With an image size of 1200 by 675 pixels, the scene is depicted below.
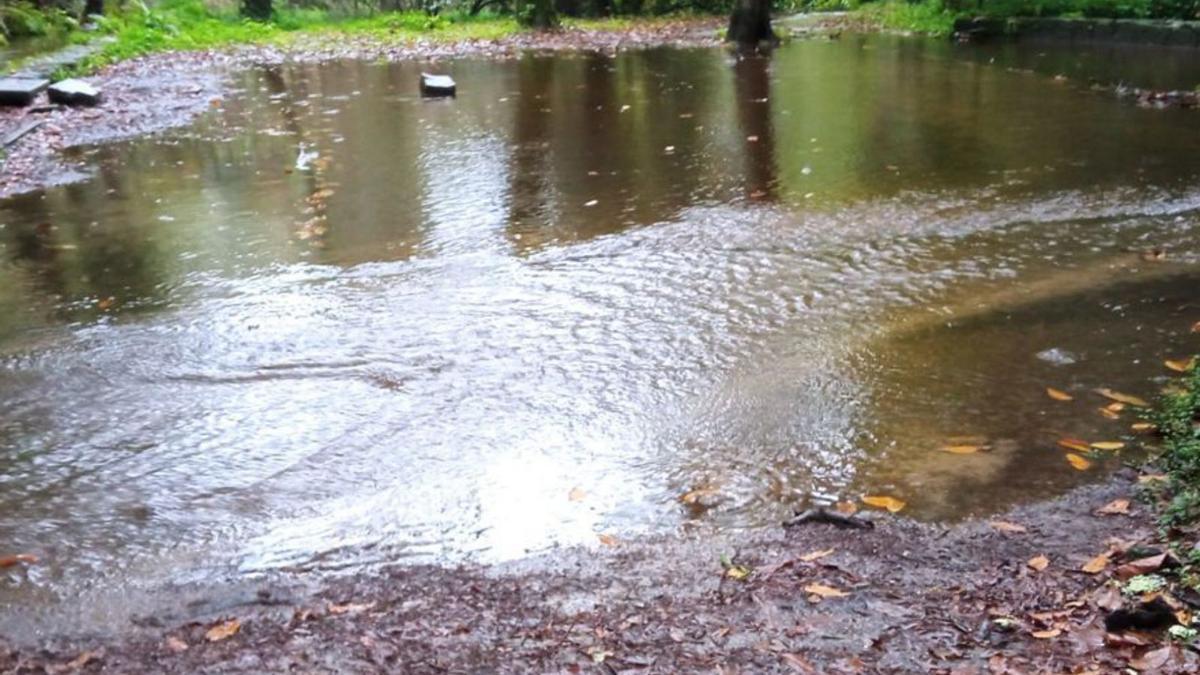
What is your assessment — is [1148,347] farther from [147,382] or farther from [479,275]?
[147,382]

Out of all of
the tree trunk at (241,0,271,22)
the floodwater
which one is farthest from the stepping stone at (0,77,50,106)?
the tree trunk at (241,0,271,22)

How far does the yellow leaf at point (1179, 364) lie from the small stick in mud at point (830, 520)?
7.04 feet

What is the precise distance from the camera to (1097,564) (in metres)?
3.31

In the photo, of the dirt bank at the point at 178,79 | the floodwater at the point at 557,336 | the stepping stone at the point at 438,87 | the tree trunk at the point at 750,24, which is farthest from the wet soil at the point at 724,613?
the tree trunk at the point at 750,24

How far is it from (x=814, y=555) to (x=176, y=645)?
2.13 meters

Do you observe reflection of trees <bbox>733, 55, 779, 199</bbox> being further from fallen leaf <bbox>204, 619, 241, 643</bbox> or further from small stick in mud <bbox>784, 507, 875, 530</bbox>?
fallen leaf <bbox>204, 619, 241, 643</bbox>

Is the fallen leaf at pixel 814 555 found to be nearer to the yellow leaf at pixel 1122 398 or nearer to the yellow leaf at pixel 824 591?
the yellow leaf at pixel 824 591

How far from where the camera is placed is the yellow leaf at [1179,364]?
4.92m

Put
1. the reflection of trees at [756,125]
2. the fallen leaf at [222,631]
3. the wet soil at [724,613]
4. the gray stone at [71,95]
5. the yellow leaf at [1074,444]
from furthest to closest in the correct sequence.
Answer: the gray stone at [71,95] < the reflection of trees at [756,125] < the yellow leaf at [1074,444] < the fallen leaf at [222,631] < the wet soil at [724,613]

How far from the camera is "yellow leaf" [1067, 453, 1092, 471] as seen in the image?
13.8 feet

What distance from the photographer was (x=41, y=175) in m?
10.3

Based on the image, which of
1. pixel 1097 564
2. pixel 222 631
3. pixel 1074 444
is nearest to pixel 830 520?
pixel 1097 564

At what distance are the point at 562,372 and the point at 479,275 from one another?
5.66 feet

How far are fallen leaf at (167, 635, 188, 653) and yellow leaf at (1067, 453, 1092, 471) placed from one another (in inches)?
135
